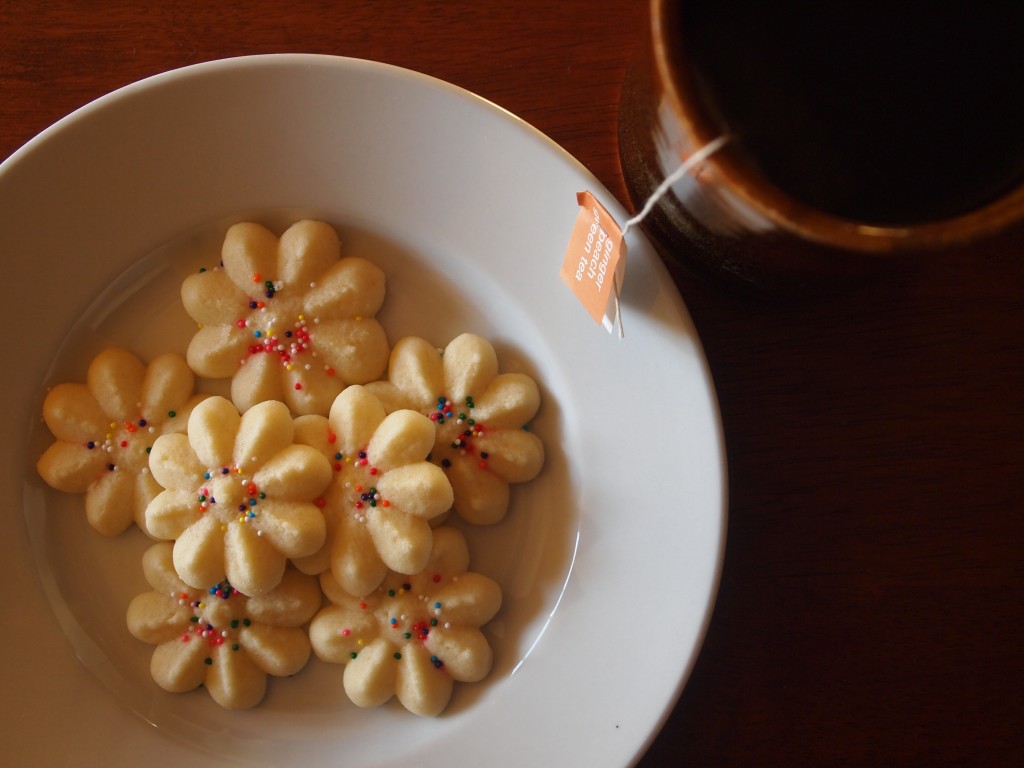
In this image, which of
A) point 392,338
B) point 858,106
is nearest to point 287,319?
point 392,338

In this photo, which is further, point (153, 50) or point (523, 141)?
point (153, 50)

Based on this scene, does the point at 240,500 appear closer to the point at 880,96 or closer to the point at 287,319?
the point at 287,319

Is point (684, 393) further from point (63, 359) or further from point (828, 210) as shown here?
point (63, 359)

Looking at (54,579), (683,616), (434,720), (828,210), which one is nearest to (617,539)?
(683,616)

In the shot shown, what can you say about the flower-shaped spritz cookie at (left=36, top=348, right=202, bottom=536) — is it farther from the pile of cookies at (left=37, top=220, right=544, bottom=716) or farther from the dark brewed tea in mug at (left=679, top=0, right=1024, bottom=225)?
the dark brewed tea in mug at (left=679, top=0, right=1024, bottom=225)

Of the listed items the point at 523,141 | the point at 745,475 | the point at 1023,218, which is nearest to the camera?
the point at 1023,218

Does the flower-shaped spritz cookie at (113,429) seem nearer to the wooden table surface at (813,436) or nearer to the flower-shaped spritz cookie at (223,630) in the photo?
the flower-shaped spritz cookie at (223,630)

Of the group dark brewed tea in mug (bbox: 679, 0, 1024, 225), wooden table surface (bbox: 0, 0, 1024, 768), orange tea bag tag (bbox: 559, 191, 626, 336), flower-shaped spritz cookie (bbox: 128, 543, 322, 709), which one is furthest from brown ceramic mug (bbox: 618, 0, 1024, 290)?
flower-shaped spritz cookie (bbox: 128, 543, 322, 709)
